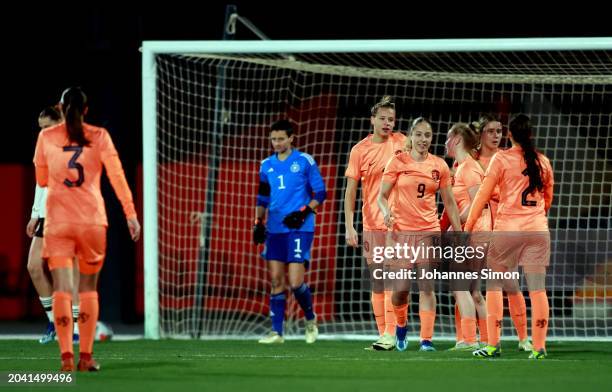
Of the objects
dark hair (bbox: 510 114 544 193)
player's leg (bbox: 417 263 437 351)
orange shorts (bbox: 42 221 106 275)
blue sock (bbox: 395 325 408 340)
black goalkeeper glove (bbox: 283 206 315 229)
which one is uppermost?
dark hair (bbox: 510 114 544 193)

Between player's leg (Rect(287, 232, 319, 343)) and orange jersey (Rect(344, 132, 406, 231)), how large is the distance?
85 centimetres

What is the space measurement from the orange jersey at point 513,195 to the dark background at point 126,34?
614 centimetres

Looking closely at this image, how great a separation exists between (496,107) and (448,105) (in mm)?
498

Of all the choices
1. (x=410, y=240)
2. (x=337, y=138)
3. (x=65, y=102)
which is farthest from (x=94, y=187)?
(x=337, y=138)

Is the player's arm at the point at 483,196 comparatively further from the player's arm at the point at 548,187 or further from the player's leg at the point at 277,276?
the player's leg at the point at 277,276

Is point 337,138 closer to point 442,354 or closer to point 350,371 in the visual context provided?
point 442,354

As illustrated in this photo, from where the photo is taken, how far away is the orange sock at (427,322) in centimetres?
822

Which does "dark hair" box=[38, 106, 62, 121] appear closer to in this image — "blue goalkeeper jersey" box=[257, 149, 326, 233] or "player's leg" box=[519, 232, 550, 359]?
"blue goalkeeper jersey" box=[257, 149, 326, 233]

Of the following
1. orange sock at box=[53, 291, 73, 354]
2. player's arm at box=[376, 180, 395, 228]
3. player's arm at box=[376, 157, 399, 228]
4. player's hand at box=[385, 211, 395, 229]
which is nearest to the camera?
orange sock at box=[53, 291, 73, 354]

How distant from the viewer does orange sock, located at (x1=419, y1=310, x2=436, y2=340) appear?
324 inches

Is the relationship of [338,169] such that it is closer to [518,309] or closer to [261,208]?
[261,208]

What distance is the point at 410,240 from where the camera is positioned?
26.8 feet

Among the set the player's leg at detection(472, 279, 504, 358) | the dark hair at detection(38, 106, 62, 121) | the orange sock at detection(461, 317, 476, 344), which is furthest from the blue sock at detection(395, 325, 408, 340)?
the dark hair at detection(38, 106, 62, 121)

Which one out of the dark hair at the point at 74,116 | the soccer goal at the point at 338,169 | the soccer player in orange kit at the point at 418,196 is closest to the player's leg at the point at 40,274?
the soccer goal at the point at 338,169
